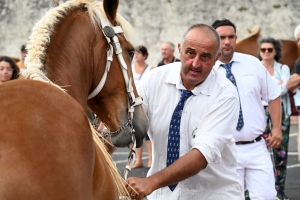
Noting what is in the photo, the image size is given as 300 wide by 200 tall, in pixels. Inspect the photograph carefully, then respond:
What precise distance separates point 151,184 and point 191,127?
0.72 metres

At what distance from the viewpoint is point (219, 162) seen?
440 cm

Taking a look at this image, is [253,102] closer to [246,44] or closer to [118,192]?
[118,192]

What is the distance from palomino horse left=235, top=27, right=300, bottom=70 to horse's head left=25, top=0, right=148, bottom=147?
1142cm

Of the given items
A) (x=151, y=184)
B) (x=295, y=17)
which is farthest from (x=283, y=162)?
(x=295, y=17)

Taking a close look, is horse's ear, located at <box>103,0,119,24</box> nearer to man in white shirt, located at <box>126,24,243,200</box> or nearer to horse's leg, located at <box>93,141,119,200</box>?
man in white shirt, located at <box>126,24,243,200</box>

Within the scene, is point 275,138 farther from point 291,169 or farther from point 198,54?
point 291,169

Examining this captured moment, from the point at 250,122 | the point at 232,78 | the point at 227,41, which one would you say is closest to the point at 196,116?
the point at 232,78

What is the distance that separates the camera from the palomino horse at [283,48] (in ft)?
49.7

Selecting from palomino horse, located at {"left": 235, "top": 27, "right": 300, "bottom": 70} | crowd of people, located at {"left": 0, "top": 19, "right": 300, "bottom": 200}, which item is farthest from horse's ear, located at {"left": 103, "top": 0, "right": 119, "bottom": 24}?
palomino horse, located at {"left": 235, "top": 27, "right": 300, "bottom": 70}

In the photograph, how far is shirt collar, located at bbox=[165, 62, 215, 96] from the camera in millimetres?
4410

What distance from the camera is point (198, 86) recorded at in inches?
175

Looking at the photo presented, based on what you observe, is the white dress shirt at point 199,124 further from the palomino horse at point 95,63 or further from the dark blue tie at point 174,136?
the palomino horse at point 95,63

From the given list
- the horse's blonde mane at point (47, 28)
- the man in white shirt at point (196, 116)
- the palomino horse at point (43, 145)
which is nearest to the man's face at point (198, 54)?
the man in white shirt at point (196, 116)

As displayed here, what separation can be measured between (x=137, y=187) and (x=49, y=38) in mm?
943
